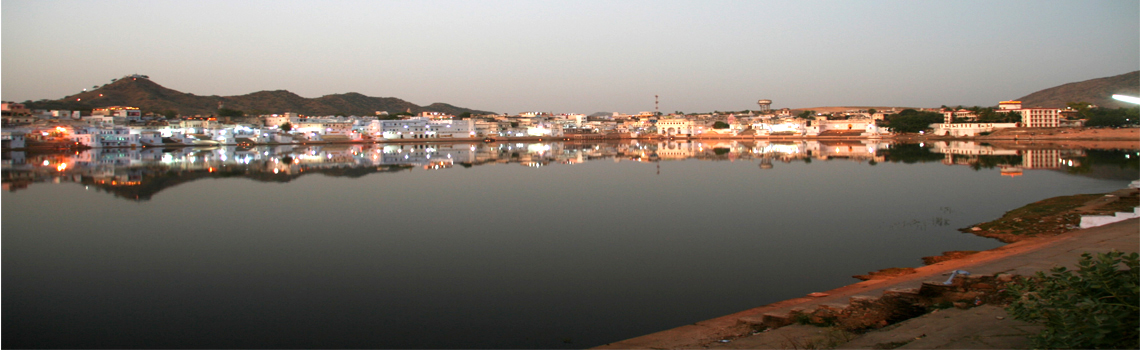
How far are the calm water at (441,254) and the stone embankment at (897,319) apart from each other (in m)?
0.32

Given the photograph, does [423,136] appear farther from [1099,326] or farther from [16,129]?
[1099,326]

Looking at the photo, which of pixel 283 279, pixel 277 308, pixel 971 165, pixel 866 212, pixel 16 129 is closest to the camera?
pixel 277 308

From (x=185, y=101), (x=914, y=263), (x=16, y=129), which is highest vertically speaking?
(x=185, y=101)

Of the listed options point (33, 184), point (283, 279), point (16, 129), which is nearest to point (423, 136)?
point (16, 129)

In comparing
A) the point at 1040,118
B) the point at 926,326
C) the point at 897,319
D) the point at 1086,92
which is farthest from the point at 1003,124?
the point at 1086,92

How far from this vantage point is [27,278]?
457 centimetres

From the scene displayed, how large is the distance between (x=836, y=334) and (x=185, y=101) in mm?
87877

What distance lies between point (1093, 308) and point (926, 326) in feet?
2.68

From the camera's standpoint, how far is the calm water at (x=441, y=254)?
138 inches

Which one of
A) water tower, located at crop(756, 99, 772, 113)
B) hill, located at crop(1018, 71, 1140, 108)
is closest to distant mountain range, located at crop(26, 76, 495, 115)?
water tower, located at crop(756, 99, 772, 113)

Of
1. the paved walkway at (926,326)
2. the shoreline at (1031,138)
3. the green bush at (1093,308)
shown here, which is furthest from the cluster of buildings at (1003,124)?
the green bush at (1093,308)

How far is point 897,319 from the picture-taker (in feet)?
9.56

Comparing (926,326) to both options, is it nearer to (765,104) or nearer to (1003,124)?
(1003,124)

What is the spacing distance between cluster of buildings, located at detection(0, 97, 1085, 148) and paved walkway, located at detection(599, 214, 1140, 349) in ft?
113
